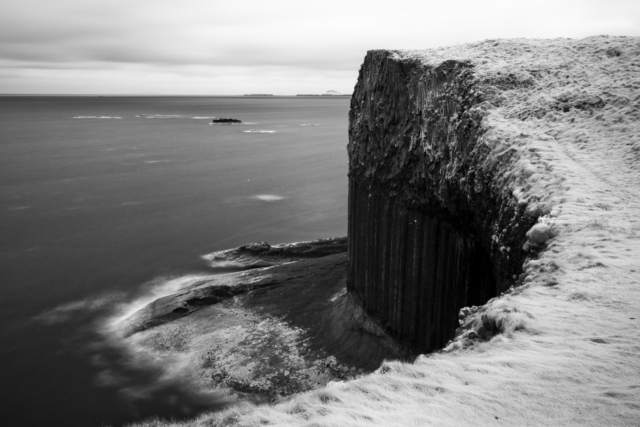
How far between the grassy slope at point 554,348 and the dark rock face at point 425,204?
1.37m

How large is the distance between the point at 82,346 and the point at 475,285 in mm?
16789

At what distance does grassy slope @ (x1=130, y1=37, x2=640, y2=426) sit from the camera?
548 cm

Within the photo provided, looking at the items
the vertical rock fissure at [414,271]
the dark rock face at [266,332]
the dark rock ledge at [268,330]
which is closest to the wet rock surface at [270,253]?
the dark rock ledge at [268,330]

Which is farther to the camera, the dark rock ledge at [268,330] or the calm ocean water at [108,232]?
the calm ocean water at [108,232]

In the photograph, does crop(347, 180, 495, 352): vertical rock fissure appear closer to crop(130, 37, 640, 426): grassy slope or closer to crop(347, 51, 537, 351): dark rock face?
crop(347, 51, 537, 351): dark rock face

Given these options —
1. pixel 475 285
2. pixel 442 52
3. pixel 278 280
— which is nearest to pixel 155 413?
pixel 278 280

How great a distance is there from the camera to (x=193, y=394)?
17.5 meters

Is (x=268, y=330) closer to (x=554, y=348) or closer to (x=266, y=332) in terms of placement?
(x=266, y=332)

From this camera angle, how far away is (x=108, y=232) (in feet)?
117

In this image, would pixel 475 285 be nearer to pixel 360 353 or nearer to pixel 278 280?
pixel 360 353

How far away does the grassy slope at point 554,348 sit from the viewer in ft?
18.0

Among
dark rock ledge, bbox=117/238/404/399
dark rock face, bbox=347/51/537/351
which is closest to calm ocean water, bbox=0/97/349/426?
dark rock ledge, bbox=117/238/404/399

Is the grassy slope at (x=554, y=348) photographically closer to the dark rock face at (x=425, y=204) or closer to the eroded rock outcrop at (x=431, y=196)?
the eroded rock outcrop at (x=431, y=196)

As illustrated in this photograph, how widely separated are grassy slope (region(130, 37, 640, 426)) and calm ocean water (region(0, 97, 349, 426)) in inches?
479
